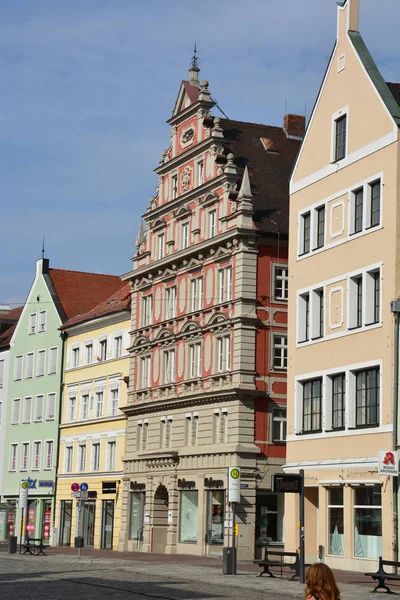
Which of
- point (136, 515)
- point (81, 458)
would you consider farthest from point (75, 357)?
point (136, 515)

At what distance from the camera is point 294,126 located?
60.5 meters

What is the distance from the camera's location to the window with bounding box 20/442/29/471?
7594cm

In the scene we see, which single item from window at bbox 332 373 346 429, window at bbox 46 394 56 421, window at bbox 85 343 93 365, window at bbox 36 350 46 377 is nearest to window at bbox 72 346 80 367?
window at bbox 85 343 93 365

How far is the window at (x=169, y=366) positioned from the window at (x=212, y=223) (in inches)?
267

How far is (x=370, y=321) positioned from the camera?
37969 mm

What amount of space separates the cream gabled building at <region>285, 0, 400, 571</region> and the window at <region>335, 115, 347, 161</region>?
5cm

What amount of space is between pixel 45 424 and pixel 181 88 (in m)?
25.7

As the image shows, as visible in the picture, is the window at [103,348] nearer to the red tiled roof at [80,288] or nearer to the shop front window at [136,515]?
the red tiled roof at [80,288]

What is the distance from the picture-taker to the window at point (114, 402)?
Answer: 64.9 meters

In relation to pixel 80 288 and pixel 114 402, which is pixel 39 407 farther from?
pixel 114 402

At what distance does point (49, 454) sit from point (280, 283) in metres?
26.3

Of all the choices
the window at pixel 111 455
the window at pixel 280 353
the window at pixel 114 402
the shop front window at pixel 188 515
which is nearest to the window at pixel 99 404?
the window at pixel 114 402

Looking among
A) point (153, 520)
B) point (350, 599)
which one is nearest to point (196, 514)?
point (153, 520)

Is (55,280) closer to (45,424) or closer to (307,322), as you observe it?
(45,424)
